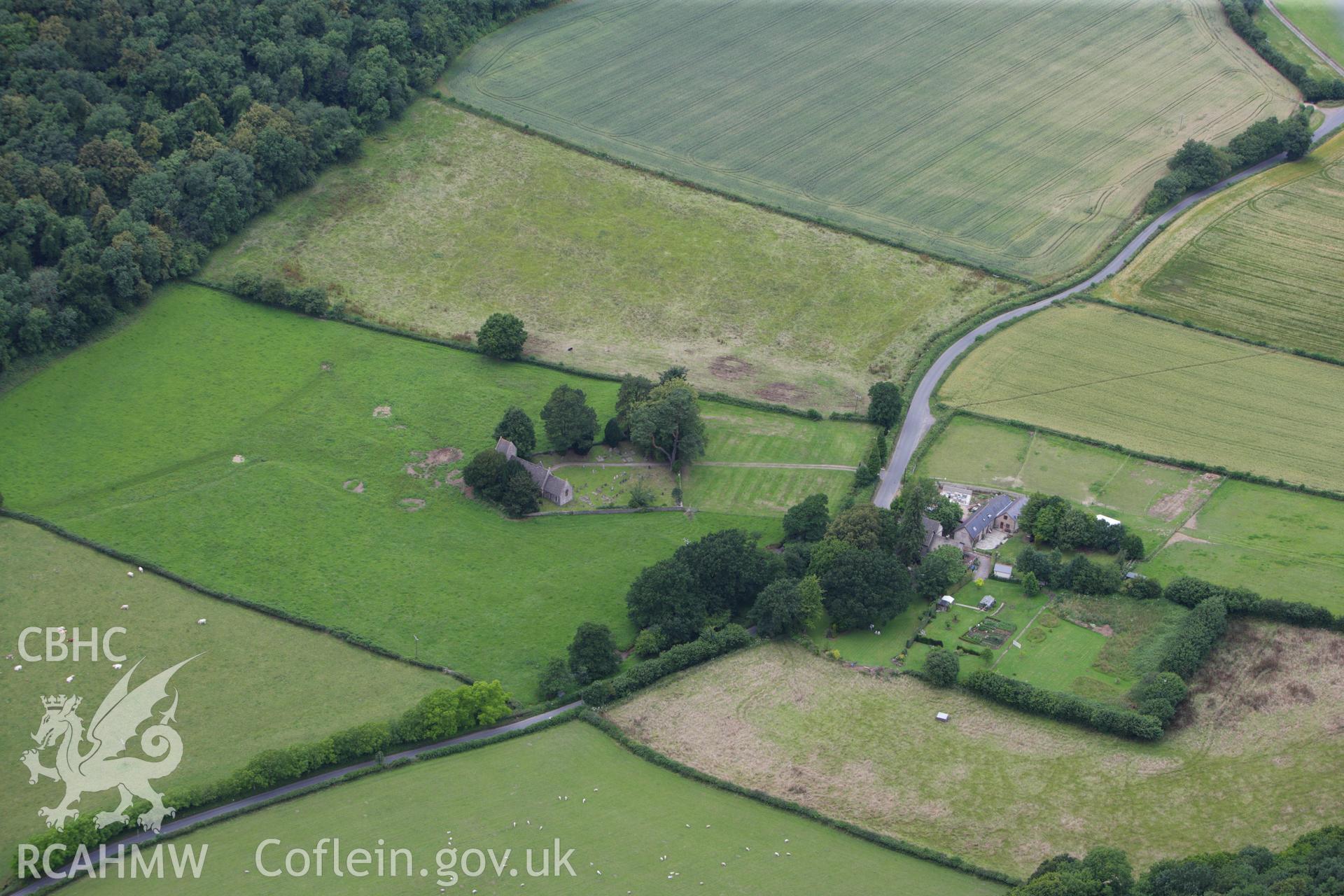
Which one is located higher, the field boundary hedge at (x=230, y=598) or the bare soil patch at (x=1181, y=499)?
the bare soil patch at (x=1181, y=499)

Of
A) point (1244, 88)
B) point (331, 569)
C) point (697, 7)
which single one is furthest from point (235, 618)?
point (1244, 88)

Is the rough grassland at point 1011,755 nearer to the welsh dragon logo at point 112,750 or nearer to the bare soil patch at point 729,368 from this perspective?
the welsh dragon logo at point 112,750

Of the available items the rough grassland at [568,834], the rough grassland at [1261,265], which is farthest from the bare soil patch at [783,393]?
the rough grassland at [568,834]

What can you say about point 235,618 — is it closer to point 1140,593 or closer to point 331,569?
point 331,569

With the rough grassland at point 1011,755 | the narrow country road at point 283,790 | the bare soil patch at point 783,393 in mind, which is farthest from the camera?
the bare soil patch at point 783,393

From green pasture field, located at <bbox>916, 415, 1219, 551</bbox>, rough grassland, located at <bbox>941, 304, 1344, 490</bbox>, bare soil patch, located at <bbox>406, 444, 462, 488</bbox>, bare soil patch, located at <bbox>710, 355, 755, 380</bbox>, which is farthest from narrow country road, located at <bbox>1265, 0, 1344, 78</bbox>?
bare soil patch, located at <bbox>406, 444, 462, 488</bbox>

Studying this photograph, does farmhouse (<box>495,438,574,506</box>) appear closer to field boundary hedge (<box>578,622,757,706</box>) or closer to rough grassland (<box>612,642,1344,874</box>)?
field boundary hedge (<box>578,622,757,706</box>)
